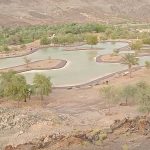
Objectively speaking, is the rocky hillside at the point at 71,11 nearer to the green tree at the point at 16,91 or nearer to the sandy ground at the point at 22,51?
the sandy ground at the point at 22,51

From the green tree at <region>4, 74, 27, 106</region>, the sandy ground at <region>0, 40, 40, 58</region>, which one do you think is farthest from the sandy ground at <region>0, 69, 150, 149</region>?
the sandy ground at <region>0, 40, 40, 58</region>

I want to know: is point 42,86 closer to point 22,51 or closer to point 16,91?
point 16,91

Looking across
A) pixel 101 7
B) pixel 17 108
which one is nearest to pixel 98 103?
pixel 17 108

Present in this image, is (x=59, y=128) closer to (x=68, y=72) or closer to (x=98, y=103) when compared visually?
(x=98, y=103)

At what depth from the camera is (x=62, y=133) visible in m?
29.7

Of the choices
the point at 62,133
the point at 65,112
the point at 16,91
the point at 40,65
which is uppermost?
the point at 16,91

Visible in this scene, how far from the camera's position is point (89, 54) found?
222 feet

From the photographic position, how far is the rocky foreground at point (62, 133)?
27078mm

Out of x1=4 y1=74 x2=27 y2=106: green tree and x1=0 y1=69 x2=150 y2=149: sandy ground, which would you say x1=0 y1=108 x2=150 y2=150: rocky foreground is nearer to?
x1=0 y1=69 x2=150 y2=149: sandy ground

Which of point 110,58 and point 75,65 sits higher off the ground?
point 110,58

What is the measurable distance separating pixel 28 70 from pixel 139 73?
14495 mm

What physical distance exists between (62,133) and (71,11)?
130816 mm

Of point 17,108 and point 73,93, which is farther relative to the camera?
point 73,93

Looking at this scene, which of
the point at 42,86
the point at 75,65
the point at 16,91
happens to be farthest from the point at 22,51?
the point at 16,91
